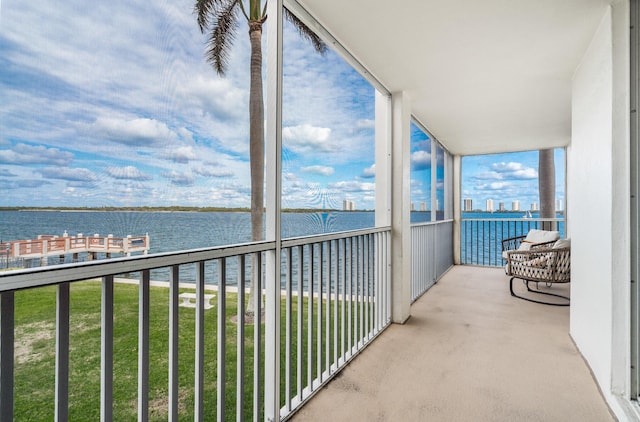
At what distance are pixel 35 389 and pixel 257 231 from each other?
972 mm

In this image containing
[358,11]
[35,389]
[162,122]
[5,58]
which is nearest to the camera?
[5,58]

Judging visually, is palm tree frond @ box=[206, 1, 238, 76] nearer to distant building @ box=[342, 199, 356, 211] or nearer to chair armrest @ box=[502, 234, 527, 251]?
distant building @ box=[342, 199, 356, 211]

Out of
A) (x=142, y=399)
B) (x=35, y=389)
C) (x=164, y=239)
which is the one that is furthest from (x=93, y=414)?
(x=164, y=239)

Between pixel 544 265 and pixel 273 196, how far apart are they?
3900mm

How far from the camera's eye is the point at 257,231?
1.68 m

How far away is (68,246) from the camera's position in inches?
36.7

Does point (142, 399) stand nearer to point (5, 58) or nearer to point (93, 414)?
point (93, 414)

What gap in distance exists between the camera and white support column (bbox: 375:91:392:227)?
3281 millimetres

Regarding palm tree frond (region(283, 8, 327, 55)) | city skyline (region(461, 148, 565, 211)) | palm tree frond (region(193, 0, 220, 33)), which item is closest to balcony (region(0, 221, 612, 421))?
palm tree frond (region(193, 0, 220, 33))

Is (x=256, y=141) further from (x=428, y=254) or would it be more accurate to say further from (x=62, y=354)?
(x=428, y=254)

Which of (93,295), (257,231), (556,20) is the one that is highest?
(556,20)

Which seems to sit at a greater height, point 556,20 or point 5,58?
point 556,20

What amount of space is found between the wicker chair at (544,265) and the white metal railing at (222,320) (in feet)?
7.62

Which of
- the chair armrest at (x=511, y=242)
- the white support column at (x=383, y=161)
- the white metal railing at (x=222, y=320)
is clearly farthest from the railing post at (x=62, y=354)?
the chair armrest at (x=511, y=242)
